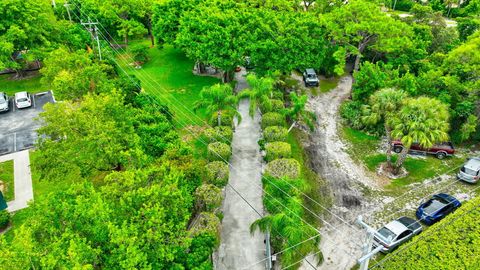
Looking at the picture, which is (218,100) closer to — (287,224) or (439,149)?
(287,224)

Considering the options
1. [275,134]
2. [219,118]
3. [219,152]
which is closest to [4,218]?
[219,152]

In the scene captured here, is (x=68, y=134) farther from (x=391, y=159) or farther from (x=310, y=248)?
(x=391, y=159)

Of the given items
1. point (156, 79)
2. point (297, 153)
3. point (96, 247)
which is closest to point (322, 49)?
point (297, 153)

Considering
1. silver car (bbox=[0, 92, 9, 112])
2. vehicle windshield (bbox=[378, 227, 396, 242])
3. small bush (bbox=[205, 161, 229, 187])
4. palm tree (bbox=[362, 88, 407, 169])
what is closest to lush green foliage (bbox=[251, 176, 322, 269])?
small bush (bbox=[205, 161, 229, 187])

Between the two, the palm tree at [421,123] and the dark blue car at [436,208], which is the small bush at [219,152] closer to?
the palm tree at [421,123]

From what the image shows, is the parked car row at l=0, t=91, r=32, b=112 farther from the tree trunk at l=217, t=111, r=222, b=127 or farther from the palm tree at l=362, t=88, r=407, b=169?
the palm tree at l=362, t=88, r=407, b=169
